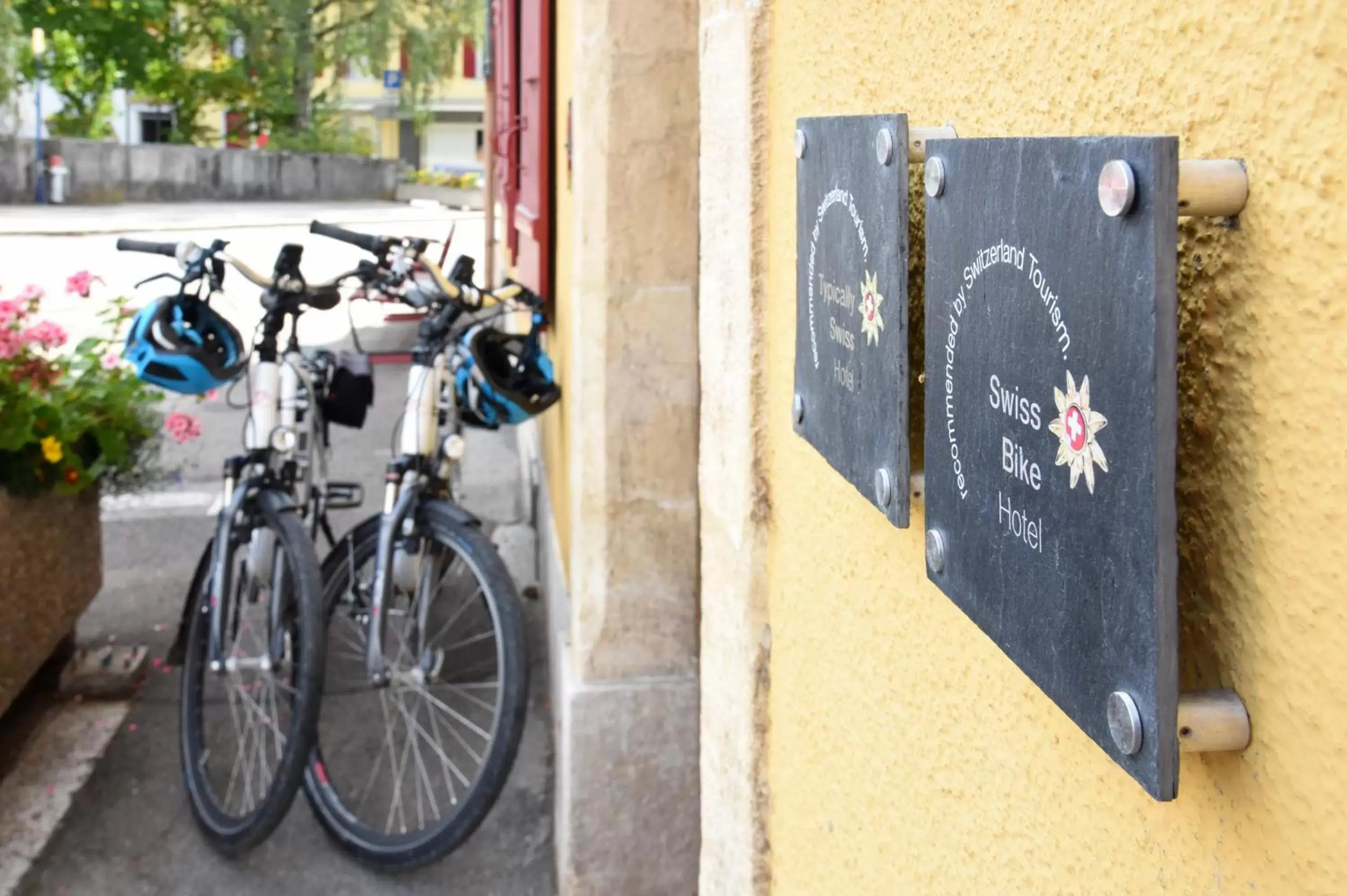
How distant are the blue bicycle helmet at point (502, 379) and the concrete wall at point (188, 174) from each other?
22633 mm

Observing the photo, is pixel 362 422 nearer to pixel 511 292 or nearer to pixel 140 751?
pixel 511 292

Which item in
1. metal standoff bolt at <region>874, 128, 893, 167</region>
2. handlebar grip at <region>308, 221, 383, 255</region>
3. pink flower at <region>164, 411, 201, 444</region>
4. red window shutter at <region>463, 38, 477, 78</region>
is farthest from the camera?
red window shutter at <region>463, 38, 477, 78</region>

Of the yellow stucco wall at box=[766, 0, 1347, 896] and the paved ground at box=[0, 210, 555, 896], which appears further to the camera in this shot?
the paved ground at box=[0, 210, 555, 896]

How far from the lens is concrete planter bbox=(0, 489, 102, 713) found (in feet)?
12.1

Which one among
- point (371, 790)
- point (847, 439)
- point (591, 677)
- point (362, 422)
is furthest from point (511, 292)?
point (847, 439)

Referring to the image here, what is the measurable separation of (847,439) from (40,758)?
134 inches

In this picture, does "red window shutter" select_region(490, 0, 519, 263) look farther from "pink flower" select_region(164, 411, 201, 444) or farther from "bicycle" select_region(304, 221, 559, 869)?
"bicycle" select_region(304, 221, 559, 869)

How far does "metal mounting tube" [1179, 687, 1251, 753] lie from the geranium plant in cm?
365

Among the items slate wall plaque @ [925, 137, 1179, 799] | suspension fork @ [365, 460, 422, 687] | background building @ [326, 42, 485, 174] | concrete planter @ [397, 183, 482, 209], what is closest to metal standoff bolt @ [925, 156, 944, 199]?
slate wall plaque @ [925, 137, 1179, 799]

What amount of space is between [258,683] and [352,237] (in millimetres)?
1150

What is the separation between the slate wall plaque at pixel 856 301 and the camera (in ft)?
3.22

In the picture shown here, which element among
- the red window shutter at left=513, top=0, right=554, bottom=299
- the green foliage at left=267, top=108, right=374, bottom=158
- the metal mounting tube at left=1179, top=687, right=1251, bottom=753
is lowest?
the metal mounting tube at left=1179, top=687, right=1251, bottom=753

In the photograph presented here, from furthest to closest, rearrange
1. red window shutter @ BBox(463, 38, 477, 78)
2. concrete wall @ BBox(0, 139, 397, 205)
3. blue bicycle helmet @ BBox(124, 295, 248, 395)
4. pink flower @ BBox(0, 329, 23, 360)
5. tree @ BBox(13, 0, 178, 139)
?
red window shutter @ BBox(463, 38, 477, 78)
tree @ BBox(13, 0, 178, 139)
concrete wall @ BBox(0, 139, 397, 205)
pink flower @ BBox(0, 329, 23, 360)
blue bicycle helmet @ BBox(124, 295, 248, 395)

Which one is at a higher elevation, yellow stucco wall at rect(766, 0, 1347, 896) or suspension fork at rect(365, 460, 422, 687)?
yellow stucco wall at rect(766, 0, 1347, 896)
